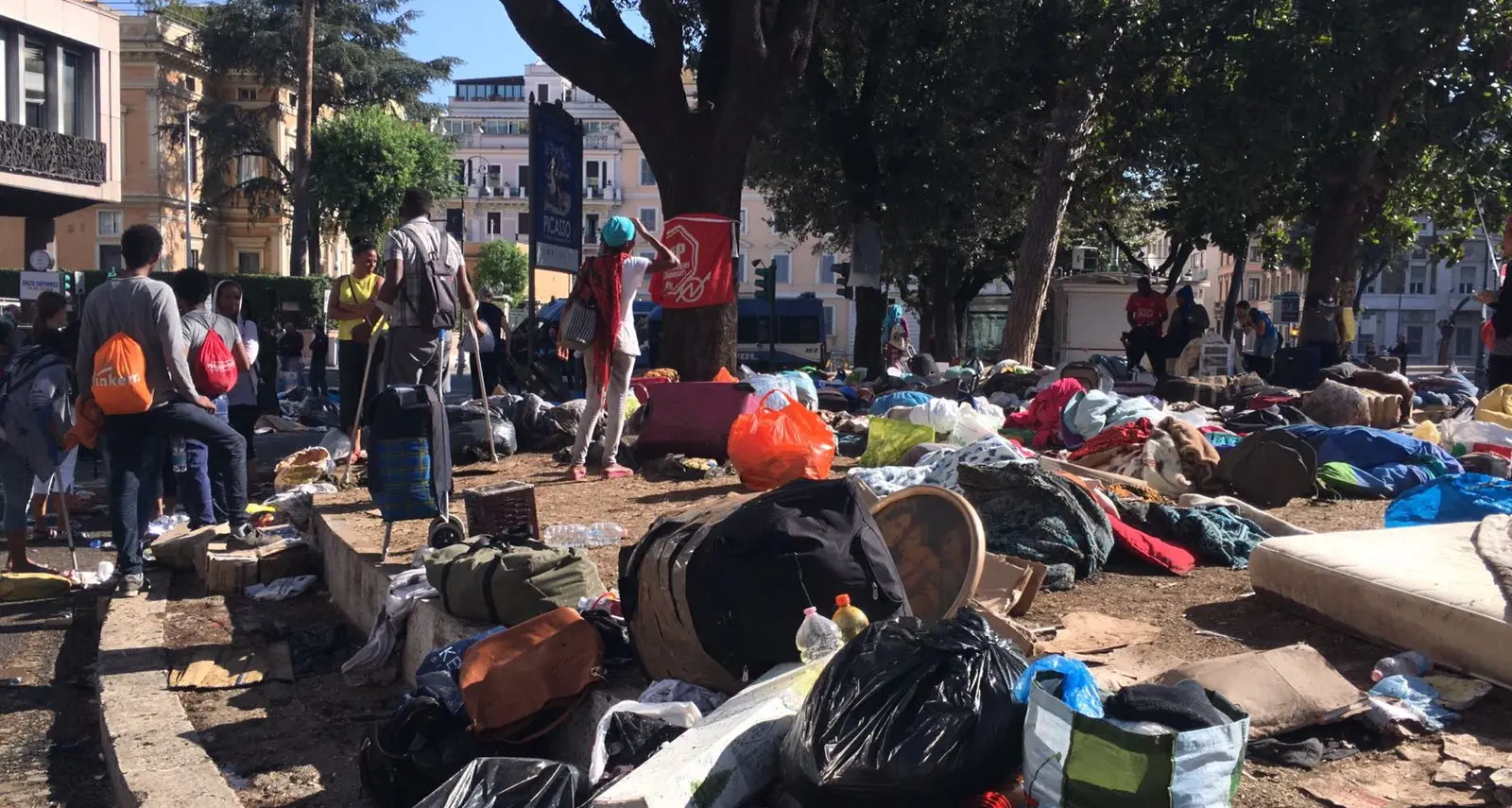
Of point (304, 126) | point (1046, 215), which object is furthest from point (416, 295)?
point (304, 126)

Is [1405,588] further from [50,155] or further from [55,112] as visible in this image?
[55,112]

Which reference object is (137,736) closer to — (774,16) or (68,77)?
(774,16)

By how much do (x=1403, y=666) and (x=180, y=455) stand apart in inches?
246

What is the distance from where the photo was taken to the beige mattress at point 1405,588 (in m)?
3.77

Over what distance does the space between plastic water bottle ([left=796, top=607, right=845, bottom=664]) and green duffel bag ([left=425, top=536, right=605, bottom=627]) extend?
1409 mm

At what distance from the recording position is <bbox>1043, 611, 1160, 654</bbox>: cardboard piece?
4.28m

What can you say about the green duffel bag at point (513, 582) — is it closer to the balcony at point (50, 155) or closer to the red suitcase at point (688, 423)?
the red suitcase at point (688, 423)

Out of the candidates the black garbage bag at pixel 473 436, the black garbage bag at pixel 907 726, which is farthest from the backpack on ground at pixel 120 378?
the black garbage bag at pixel 907 726

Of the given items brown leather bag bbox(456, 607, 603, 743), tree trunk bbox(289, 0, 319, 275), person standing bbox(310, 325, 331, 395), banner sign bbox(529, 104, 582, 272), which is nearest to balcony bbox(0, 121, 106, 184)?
tree trunk bbox(289, 0, 319, 275)

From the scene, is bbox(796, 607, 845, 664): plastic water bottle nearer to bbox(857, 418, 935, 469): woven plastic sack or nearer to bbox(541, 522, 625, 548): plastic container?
bbox(541, 522, 625, 548): plastic container

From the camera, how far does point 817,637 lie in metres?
3.54

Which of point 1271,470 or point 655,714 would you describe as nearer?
point 655,714

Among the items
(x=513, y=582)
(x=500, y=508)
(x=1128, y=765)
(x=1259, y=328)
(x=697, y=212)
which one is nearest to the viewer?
(x=1128, y=765)

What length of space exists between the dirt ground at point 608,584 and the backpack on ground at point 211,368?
110cm
